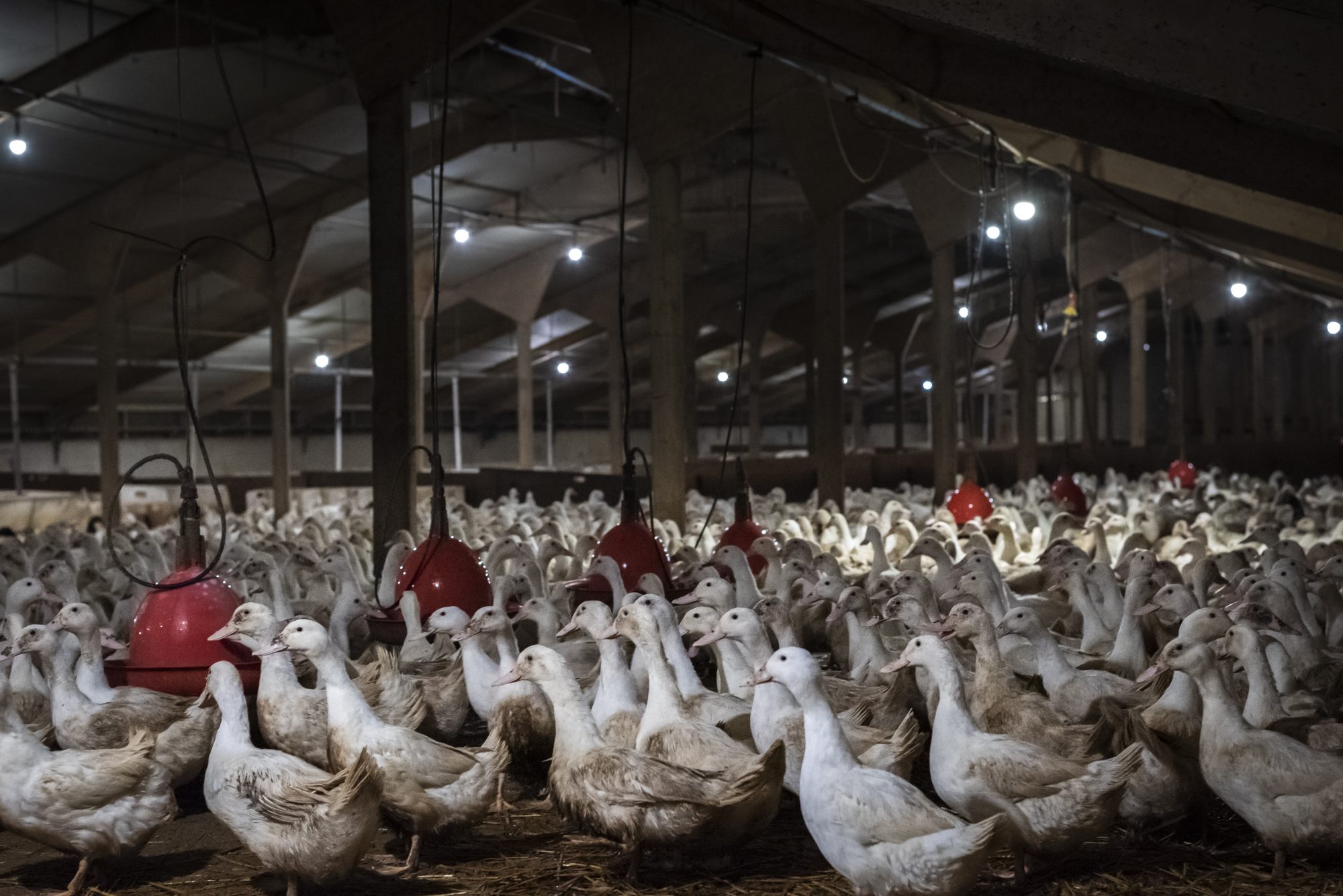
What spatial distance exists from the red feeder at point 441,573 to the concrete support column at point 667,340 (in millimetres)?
4106

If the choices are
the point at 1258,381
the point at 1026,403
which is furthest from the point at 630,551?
the point at 1258,381

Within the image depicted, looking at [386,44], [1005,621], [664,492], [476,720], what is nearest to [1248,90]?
[1005,621]

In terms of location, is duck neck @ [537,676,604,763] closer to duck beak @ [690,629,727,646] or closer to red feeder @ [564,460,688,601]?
duck beak @ [690,629,727,646]

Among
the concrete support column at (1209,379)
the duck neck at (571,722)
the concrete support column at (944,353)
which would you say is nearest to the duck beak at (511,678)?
the duck neck at (571,722)

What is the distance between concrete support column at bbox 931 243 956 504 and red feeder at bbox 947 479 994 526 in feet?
13.7

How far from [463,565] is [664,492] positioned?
4597mm

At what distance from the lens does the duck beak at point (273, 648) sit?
462 centimetres

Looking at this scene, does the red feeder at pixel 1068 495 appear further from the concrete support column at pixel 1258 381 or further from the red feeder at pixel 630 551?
the concrete support column at pixel 1258 381

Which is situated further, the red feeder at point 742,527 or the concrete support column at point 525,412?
the concrete support column at point 525,412

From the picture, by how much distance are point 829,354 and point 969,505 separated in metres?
2.49

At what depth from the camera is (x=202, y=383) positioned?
30.1 m

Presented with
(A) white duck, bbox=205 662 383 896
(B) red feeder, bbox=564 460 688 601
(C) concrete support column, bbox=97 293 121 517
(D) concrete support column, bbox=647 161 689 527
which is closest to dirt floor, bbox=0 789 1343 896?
(A) white duck, bbox=205 662 383 896

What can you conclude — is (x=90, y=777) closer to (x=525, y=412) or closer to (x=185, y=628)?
(x=185, y=628)

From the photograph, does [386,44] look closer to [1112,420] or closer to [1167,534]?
[1167,534]
